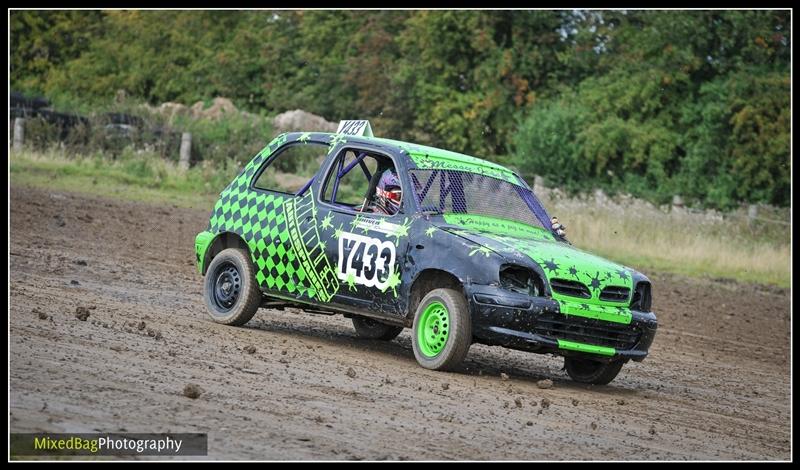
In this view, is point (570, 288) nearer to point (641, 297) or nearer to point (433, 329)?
point (641, 297)

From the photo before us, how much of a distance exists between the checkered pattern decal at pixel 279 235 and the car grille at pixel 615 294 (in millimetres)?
2235

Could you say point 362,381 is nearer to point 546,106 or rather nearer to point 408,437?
point 408,437

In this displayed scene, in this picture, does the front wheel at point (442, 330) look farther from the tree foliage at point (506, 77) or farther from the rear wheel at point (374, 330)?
the tree foliage at point (506, 77)

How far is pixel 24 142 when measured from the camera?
3234 cm

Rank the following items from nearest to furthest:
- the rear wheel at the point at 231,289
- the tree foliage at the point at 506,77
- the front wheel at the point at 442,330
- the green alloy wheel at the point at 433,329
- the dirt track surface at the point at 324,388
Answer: the dirt track surface at the point at 324,388
the front wheel at the point at 442,330
the green alloy wheel at the point at 433,329
the rear wheel at the point at 231,289
the tree foliage at the point at 506,77

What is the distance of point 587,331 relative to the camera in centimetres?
1052

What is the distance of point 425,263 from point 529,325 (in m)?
0.99

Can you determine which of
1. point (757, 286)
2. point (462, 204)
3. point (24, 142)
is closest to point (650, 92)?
point (757, 286)

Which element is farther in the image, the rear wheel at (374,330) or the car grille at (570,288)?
the rear wheel at (374,330)

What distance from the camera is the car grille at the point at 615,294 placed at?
10609 mm

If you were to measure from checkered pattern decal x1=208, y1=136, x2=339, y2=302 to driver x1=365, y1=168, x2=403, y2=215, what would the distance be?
0.54 metres

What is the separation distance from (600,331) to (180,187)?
20.1 m

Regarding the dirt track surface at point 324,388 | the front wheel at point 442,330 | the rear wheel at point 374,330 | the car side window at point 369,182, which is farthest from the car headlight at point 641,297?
the rear wheel at point 374,330

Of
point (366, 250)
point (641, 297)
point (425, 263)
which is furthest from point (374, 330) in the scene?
point (641, 297)
